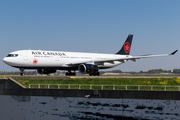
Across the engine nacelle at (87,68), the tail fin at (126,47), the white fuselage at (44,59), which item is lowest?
the engine nacelle at (87,68)

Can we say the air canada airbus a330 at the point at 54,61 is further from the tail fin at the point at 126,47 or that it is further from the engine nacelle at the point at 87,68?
the tail fin at the point at 126,47

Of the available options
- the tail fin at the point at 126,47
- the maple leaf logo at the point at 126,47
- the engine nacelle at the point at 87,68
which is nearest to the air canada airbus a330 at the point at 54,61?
the engine nacelle at the point at 87,68

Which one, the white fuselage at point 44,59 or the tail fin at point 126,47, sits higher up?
the tail fin at point 126,47

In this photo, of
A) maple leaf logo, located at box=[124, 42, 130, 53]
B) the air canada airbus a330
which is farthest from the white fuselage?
maple leaf logo, located at box=[124, 42, 130, 53]

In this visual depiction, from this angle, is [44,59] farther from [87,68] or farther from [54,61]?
[87,68]

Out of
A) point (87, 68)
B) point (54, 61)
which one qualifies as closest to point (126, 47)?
point (87, 68)

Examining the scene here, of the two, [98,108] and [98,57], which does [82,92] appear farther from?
[98,57]

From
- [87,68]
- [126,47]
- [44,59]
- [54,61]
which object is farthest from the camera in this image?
[126,47]

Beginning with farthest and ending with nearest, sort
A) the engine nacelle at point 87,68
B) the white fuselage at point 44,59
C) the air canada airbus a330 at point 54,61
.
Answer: the engine nacelle at point 87,68
the air canada airbus a330 at point 54,61
the white fuselage at point 44,59

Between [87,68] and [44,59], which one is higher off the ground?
[44,59]

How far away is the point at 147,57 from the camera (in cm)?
5838

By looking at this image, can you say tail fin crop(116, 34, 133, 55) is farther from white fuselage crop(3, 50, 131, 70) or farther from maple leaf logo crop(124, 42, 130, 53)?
white fuselage crop(3, 50, 131, 70)

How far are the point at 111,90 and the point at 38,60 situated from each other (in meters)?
22.1

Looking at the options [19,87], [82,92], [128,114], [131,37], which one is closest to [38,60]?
[19,87]
